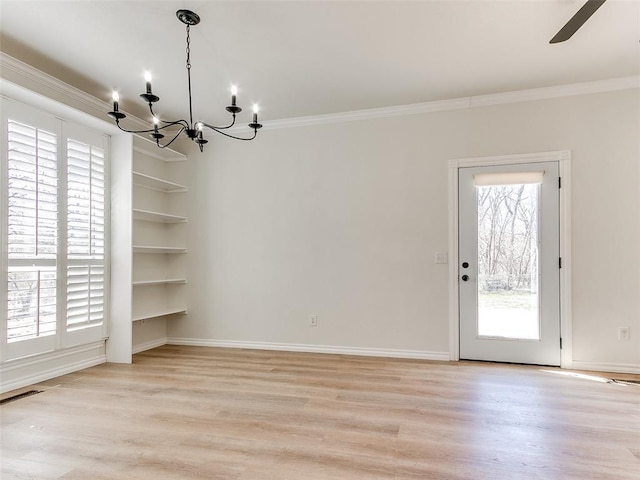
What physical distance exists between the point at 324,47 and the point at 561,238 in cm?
293

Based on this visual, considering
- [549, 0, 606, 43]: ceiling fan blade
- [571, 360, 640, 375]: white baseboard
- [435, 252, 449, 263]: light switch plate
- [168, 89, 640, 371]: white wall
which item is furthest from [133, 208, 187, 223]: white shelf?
[571, 360, 640, 375]: white baseboard

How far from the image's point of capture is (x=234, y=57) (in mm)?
3117

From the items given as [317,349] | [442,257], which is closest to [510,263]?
[442,257]

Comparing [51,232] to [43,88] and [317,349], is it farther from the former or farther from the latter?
[317,349]

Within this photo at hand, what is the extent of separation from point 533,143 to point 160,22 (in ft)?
11.8

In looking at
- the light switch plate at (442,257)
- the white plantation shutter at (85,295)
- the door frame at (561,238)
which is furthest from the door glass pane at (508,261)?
the white plantation shutter at (85,295)

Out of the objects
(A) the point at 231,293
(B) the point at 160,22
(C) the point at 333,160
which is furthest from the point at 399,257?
(B) the point at 160,22

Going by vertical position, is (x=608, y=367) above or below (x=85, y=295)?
below

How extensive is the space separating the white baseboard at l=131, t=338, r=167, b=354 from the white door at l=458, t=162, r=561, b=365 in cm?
372

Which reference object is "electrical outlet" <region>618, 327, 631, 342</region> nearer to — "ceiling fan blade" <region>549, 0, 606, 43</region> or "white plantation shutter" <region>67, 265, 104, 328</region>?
"ceiling fan blade" <region>549, 0, 606, 43</region>

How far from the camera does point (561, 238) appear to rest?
3.69m

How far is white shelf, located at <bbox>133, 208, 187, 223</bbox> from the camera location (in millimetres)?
4315

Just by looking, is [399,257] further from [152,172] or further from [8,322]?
[8,322]

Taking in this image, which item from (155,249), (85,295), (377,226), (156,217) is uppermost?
(156,217)
